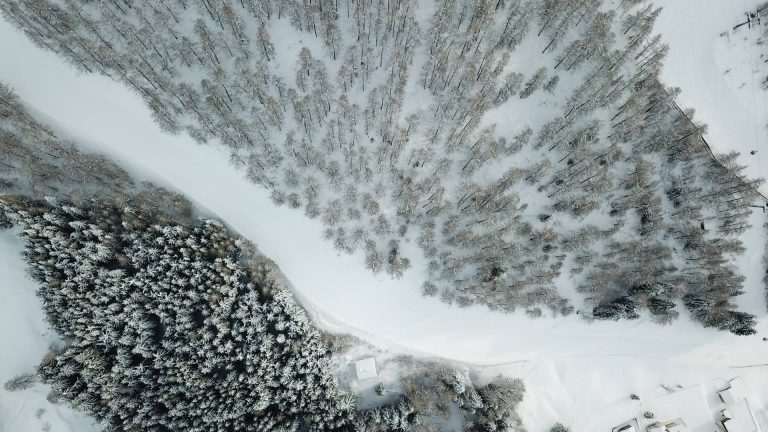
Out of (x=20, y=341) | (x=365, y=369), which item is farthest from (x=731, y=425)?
(x=20, y=341)

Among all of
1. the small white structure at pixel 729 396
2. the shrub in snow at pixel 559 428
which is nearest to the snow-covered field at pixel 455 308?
the shrub in snow at pixel 559 428

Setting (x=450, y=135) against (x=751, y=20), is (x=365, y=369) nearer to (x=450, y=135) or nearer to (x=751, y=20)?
(x=450, y=135)

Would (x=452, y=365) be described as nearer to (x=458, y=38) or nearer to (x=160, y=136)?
(x=458, y=38)

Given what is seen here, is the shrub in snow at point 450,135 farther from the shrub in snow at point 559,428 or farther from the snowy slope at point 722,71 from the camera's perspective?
the shrub in snow at point 559,428

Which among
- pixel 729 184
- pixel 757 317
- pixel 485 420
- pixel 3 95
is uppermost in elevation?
pixel 729 184

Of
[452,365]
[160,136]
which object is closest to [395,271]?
[452,365]

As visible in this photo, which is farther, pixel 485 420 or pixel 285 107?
pixel 285 107
